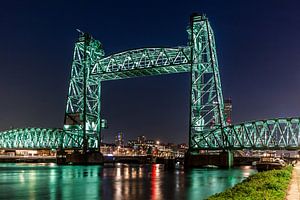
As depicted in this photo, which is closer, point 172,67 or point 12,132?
point 172,67

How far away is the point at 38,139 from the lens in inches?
3666

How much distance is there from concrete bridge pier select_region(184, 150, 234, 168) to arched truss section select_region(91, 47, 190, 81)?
43.3 ft

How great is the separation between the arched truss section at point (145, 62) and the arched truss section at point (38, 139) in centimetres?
1251

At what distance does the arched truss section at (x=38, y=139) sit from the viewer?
243ft

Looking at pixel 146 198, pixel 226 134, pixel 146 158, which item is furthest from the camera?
pixel 146 158

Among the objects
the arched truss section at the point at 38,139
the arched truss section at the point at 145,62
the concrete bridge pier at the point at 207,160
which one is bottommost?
the concrete bridge pier at the point at 207,160

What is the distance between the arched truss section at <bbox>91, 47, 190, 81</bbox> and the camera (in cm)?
6091

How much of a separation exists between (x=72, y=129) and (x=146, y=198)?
48.5 meters

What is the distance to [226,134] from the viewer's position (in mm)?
59281

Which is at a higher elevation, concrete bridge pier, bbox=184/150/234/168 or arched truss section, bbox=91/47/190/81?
arched truss section, bbox=91/47/190/81

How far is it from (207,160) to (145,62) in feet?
60.3

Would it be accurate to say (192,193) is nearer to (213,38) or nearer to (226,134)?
(226,134)

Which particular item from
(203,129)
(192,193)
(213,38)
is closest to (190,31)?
(213,38)

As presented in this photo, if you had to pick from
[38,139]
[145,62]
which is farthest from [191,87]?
[38,139]
